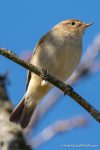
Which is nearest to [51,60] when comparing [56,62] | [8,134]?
[56,62]

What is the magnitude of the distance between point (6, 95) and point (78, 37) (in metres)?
2.11

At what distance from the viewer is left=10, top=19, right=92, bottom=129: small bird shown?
4.59m

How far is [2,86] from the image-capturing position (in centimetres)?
334

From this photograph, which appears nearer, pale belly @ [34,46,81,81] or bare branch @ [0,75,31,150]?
bare branch @ [0,75,31,150]

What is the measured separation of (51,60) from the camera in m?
4.59

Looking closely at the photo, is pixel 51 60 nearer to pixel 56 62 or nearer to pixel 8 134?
pixel 56 62

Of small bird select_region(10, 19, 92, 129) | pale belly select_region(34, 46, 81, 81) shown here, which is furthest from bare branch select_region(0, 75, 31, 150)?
pale belly select_region(34, 46, 81, 81)

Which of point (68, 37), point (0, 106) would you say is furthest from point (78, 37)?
→ point (0, 106)

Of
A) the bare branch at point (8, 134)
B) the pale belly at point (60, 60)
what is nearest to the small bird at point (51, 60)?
the pale belly at point (60, 60)

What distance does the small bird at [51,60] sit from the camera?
15.0ft

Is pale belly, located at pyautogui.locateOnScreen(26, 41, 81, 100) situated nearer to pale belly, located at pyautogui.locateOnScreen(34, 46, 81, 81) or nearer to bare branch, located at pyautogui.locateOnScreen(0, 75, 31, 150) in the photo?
pale belly, located at pyautogui.locateOnScreen(34, 46, 81, 81)

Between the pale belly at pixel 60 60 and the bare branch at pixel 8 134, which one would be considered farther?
the pale belly at pixel 60 60

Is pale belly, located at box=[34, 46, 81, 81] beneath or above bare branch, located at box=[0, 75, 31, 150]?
above

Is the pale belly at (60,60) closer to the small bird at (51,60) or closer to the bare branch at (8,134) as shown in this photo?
the small bird at (51,60)
